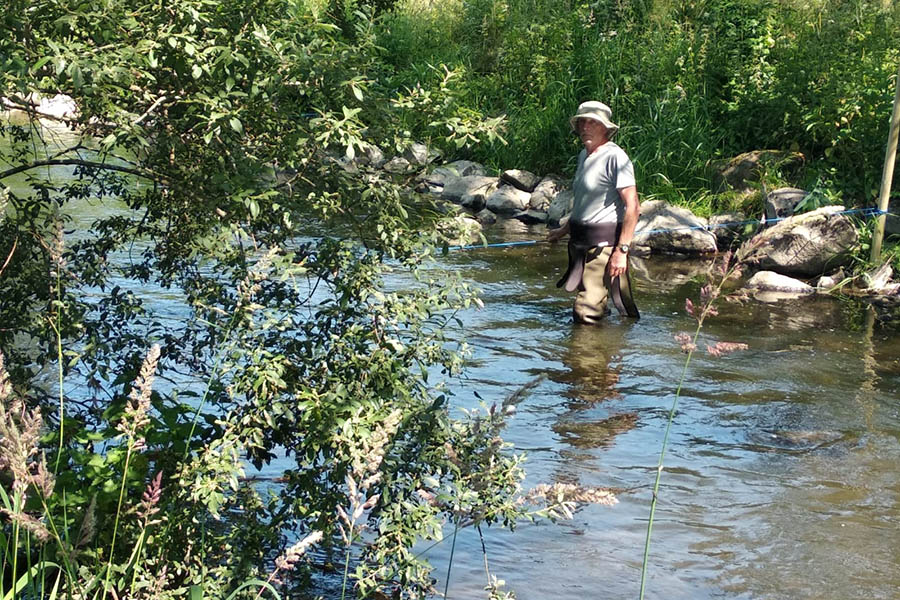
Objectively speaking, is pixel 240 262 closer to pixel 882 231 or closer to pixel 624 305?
pixel 624 305

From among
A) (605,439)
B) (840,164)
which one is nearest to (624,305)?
(605,439)

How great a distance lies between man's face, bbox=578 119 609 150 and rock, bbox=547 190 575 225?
20.2ft

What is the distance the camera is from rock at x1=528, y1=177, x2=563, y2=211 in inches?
632

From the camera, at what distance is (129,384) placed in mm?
4105

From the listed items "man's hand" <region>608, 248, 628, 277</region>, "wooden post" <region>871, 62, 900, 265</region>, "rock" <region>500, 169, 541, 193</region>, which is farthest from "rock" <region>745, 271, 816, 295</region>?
"rock" <region>500, 169, 541, 193</region>

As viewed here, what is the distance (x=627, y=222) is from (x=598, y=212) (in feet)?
1.26

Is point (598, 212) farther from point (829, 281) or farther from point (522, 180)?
point (522, 180)

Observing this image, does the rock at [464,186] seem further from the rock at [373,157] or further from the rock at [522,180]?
the rock at [373,157]

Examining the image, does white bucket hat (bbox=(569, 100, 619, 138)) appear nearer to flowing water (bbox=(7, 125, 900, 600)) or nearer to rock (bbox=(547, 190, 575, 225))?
flowing water (bbox=(7, 125, 900, 600))

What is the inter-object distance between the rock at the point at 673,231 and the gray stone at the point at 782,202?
780 millimetres

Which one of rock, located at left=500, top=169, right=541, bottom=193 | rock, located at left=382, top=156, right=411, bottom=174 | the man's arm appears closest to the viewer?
rock, located at left=382, top=156, right=411, bottom=174

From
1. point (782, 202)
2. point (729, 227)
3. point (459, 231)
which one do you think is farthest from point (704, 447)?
point (729, 227)

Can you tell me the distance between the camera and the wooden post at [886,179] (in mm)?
10672

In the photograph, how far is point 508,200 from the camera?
16.3 metres
